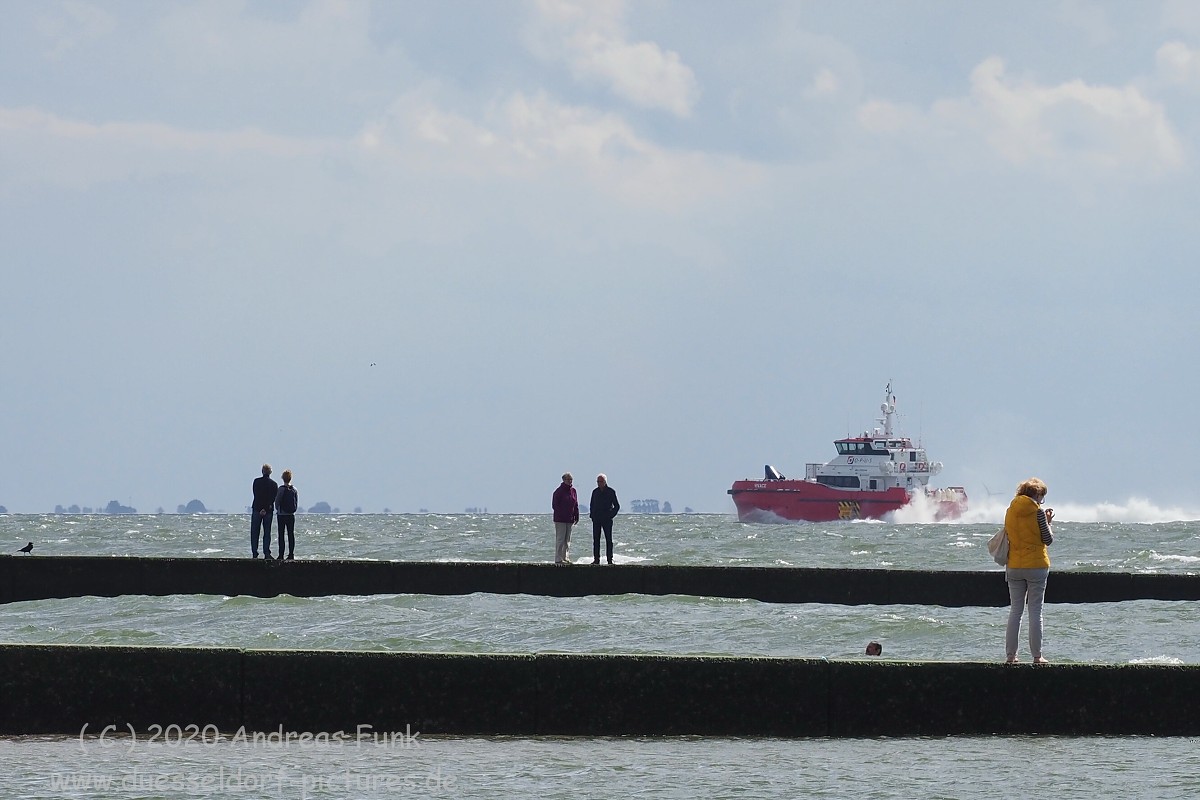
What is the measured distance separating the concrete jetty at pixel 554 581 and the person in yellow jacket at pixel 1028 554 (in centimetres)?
874

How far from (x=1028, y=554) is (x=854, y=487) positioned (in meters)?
83.3

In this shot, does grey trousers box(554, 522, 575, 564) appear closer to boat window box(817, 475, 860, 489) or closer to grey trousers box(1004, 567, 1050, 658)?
grey trousers box(1004, 567, 1050, 658)

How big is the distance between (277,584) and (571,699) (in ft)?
35.8

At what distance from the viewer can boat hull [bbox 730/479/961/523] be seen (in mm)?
90250

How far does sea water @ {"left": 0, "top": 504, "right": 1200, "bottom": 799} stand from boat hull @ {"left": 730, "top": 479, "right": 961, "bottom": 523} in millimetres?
70955

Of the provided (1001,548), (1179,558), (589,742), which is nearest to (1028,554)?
(1001,548)

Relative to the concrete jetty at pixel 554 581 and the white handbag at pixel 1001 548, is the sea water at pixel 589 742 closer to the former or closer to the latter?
the concrete jetty at pixel 554 581

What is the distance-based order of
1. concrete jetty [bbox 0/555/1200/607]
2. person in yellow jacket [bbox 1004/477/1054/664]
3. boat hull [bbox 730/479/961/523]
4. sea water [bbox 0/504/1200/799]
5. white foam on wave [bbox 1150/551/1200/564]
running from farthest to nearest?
boat hull [bbox 730/479/961/523] < white foam on wave [bbox 1150/551/1200/564] < concrete jetty [bbox 0/555/1200/607] < person in yellow jacket [bbox 1004/477/1054/664] < sea water [bbox 0/504/1200/799]

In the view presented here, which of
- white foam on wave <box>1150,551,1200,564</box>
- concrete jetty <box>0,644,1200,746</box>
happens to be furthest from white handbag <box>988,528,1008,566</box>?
white foam on wave <box>1150,551,1200,564</box>

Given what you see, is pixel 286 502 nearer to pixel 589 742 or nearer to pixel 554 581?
pixel 554 581

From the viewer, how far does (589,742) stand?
356 inches

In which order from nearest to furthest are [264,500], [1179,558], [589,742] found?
[589,742]
[264,500]
[1179,558]

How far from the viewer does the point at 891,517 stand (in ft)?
299

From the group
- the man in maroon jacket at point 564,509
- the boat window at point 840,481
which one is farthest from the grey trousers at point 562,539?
the boat window at point 840,481
